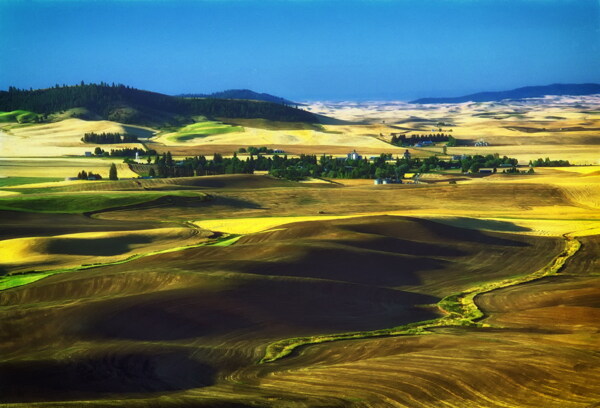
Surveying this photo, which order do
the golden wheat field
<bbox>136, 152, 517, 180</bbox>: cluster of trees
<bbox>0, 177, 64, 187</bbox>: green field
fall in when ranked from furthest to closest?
<bbox>136, 152, 517, 180</bbox>: cluster of trees → <bbox>0, 177, 64, 187</bbox>: green field → the golden wheat field

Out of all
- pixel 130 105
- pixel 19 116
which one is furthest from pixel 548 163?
pixel 19 116

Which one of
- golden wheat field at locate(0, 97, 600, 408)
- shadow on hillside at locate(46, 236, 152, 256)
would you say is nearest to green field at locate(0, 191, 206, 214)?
golden wheat field at locate(0, 97, 600, 408)

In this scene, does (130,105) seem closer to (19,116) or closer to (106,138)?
(19,116)

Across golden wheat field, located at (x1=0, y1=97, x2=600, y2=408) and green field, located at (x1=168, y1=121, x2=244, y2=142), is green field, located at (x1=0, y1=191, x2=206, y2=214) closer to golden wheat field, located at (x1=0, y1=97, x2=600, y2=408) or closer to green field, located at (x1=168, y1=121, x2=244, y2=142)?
golden wheat field, located at (x1=0, y1=97, x2=600, y2=408)

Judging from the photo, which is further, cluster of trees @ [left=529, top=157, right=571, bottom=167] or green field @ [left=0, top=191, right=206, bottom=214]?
cluster of trees @ [left=529, top=157, right=571, bottom=167]

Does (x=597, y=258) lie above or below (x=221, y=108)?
below

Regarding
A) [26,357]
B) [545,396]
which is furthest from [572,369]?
[26,357]

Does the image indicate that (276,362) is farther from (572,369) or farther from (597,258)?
(597,258)
